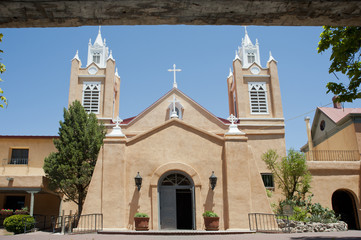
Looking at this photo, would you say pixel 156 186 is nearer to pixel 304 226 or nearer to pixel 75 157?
pixel 75 157

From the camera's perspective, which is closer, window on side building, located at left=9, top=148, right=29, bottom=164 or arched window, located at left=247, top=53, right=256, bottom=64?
window on side building, located at left=9, top=148, right=29, bottom=164

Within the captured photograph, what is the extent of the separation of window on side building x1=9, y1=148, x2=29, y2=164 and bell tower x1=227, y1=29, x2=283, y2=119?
655 inches

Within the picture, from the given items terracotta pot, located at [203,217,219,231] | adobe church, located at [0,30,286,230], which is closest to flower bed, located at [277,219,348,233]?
adobe church, located at [0,30,286,230]

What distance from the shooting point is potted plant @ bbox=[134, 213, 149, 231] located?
15445mm

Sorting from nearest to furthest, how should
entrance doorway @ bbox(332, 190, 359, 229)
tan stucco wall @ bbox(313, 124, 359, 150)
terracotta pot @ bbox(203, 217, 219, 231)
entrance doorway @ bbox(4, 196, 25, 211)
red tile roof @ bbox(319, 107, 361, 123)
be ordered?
terracotta pot @ bbox(203, 217, 219, 231), entrance doorway @ bbox(332, 190, 359, 229), entrance doorway @ bbox(4, 196, 25, 211), tan stucco wall @ bbox(313, 124, 359, 150), red tile roof @ bbox(319, 107, 361, 123)

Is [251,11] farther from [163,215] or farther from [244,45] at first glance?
[244,45]

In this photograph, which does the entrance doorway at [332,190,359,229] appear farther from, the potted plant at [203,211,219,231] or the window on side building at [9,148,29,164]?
the window on side building at [9,148,29,164]

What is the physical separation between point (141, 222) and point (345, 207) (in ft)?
48.9

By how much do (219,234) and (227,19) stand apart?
12073 mm

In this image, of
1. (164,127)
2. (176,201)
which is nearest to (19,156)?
(164,127)

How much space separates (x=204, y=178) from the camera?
54.6 feet

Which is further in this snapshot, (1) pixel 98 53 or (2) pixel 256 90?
(1) pixel 98 53

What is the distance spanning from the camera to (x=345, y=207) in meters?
23.0

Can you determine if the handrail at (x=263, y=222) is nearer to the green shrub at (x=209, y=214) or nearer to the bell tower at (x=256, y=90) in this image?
the green shrub at (x=209, y=214)
